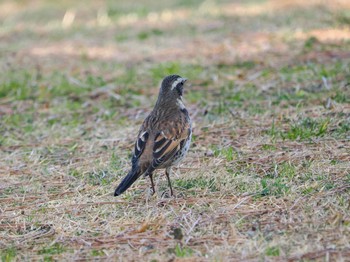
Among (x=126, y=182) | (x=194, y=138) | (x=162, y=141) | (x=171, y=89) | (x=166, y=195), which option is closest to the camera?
(x=126, y=182)

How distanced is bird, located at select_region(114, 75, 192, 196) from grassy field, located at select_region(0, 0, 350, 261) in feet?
0.92

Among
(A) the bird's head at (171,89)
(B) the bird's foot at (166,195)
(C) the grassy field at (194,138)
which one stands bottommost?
(B) the bird's foot at (166,195)

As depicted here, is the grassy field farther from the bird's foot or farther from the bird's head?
the bird's head

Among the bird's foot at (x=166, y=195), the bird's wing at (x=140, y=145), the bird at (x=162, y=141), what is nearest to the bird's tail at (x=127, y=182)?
the bird at (x=162, y=141)

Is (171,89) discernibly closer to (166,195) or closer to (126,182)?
(166,195)

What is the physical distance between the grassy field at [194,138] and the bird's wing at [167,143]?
36 centimetres

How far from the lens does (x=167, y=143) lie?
7254 mm

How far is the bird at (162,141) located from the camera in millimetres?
6961

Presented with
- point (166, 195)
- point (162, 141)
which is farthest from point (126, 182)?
point (162, 141)

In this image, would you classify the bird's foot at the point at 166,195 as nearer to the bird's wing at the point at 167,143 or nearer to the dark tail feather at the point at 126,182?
the bird's wing at the point at 167,143

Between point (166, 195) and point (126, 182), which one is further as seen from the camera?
point (166, 195)

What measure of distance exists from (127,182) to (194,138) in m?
2.29

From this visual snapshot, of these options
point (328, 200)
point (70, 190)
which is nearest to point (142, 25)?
point (70, 190)

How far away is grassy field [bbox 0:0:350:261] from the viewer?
592 cm
